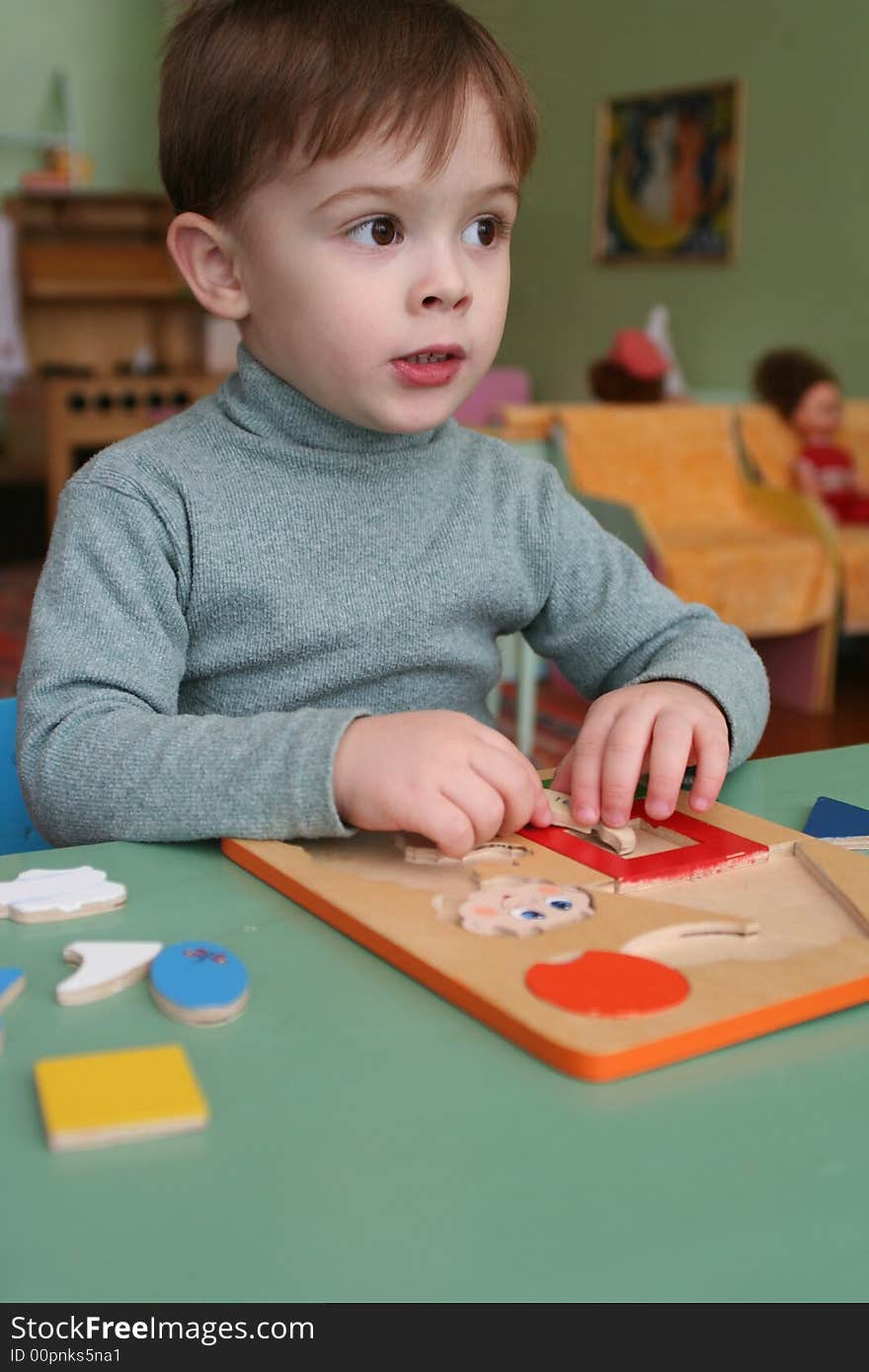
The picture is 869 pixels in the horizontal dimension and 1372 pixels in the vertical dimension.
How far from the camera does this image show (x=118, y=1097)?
0.40 m

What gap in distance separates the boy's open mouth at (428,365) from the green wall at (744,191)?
10.7 feet

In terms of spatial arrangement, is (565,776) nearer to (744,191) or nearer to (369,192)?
(369,192)

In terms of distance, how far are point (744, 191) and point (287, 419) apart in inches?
151

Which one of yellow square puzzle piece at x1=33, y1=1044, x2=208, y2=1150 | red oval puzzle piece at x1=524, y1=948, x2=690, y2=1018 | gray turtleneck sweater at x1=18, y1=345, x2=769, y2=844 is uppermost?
gray turtleneck sweater at x1=18, y1=345, x2=769, y2=844

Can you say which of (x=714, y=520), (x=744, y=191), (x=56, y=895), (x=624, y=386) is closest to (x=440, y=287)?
(x=56, y=895)

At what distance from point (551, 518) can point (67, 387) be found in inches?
171

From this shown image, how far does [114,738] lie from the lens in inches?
26.3

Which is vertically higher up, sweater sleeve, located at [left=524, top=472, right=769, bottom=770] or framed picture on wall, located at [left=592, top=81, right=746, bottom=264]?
framed picture on wall, located at [left=592, top=81, right=746, bottom=264]

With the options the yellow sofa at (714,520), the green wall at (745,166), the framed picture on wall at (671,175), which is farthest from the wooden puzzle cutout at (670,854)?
the framed picture on wall at (671,175)

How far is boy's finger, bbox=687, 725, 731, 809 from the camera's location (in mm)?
661

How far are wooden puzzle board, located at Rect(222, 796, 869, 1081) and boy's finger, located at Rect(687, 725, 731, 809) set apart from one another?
1 cm

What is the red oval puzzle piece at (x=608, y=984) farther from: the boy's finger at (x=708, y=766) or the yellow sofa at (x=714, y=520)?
the yellow sofa at (x=714, y=520)

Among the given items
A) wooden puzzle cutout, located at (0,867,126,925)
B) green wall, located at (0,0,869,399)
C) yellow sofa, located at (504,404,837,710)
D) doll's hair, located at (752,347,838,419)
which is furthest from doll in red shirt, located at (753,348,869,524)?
wooden puzzle cutout, located at (0,867,126,925)

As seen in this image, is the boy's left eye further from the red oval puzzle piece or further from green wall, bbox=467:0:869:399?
green wall, bbox=467:0:869:399
